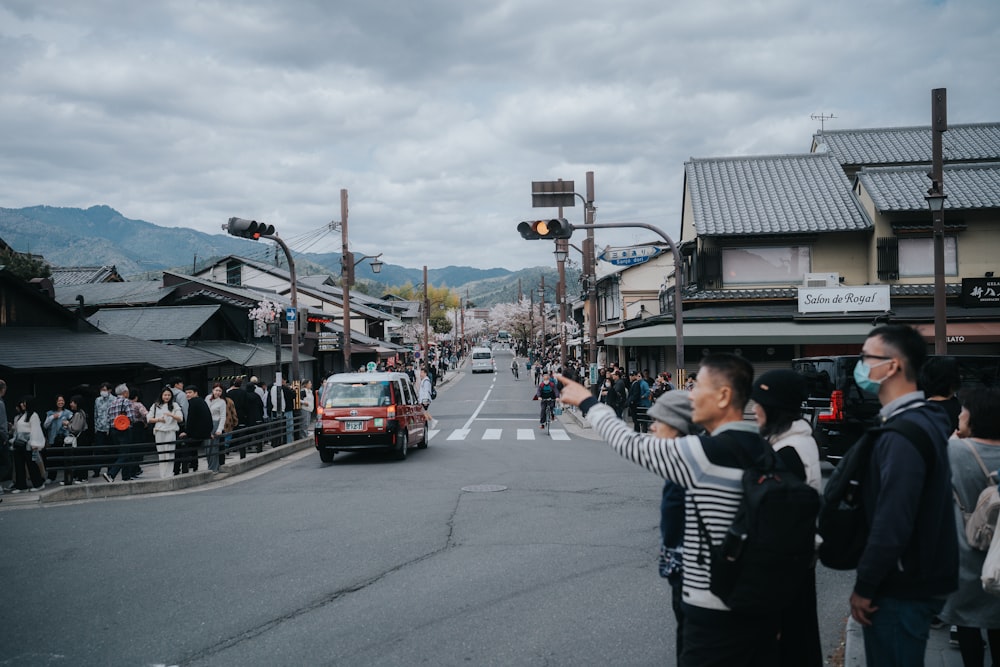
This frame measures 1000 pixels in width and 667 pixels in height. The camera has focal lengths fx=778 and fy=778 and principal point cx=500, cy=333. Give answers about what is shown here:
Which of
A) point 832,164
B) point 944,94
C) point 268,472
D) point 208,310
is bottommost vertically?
point 268,472

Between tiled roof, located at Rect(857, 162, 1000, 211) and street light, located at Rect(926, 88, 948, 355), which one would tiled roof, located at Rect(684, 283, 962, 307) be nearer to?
tiled roof, located at Rect(857, 162, 1000, 211)

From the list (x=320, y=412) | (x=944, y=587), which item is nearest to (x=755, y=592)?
(x=944, y=587)

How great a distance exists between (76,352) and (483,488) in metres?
10.7

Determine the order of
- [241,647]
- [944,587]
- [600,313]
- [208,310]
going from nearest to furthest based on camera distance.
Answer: [944,587] < [241,647] < [208,310] < [600,313]

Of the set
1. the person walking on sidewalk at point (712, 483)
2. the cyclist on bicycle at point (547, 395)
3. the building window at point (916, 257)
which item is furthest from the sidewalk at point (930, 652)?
the building window at point (916, 257)

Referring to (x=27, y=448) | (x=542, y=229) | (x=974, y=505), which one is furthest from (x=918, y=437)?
(x=27, y=448)

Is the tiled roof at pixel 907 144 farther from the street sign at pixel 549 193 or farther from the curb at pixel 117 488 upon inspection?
the curb at pixel 117 488

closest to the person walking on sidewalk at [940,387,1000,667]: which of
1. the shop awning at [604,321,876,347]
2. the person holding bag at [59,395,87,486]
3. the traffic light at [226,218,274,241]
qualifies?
the person holding bag at [59,395,87,486]

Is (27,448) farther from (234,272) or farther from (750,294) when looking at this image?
(234,272)

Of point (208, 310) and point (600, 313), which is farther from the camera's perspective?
point (600, 313)

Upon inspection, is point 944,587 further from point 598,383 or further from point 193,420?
point 598,383

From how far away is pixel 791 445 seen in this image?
386cm

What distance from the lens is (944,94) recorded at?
14.0m

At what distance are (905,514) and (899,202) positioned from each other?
90.5 ft
